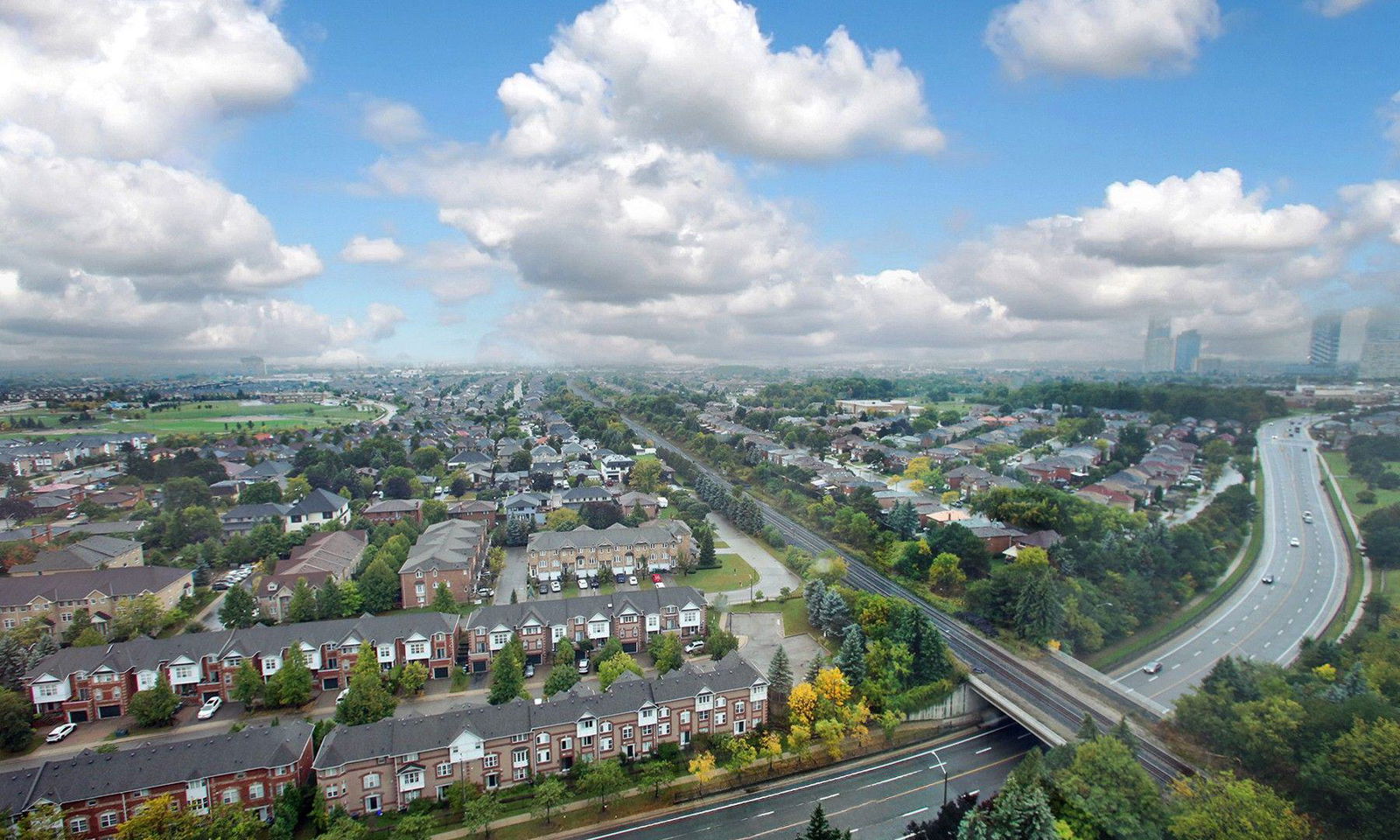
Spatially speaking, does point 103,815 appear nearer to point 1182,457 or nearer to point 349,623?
point 349,623

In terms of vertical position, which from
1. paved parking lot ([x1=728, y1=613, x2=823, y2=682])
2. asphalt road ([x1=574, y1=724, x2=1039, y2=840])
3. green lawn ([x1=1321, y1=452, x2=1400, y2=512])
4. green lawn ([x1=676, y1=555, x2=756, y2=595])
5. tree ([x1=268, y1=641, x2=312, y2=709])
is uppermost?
green lawn ([x1=1321, y1=452, x2=1400, y2=512])

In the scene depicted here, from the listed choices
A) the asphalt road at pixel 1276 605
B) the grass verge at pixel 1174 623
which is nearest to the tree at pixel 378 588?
the grass verge at pixel 1174 623

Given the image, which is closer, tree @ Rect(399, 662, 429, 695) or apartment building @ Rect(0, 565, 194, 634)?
tree @ Rect(399, 662, 429, 695)

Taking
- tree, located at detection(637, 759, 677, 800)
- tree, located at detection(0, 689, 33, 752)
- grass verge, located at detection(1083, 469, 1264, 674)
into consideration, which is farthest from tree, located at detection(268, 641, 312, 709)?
grass verge, located at detection(1083, 469, 1264, 674)

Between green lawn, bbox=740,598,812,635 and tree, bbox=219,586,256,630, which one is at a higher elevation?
tree, bbox=219,586,256,630

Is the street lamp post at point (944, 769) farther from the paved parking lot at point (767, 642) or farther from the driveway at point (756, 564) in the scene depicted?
the driveway at point (756, 564)

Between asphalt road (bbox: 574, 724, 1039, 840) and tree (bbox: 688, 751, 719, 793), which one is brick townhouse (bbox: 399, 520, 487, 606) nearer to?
tree (bbox: 688, 751, 719, 793)
